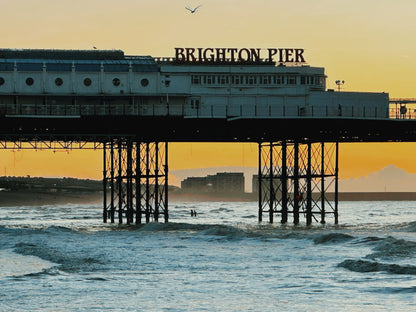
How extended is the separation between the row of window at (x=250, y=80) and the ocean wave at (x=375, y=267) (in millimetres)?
43377

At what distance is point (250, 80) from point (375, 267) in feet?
150

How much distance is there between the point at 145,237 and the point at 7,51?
2777 cm

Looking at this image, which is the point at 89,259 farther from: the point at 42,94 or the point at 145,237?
the point at 42,94

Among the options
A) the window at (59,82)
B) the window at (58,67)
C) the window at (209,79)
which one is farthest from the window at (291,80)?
the window at (59,82)

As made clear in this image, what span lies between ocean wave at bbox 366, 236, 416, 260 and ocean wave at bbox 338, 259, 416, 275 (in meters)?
4.16

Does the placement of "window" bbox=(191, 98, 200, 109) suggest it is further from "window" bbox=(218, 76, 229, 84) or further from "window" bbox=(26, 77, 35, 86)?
"window" bbox=(26, 77, 35, 86)

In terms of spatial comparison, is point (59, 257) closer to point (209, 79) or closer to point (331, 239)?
point (331, 239)

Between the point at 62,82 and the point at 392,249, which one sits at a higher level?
the point at 62,82

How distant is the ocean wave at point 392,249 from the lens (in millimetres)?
48750

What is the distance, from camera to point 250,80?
86.0 m

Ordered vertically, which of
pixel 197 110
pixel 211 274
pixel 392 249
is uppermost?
pixel 197 110

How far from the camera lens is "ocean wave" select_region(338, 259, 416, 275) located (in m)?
40.5

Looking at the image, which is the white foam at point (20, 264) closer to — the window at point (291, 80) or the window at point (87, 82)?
the window at point (87, 82)

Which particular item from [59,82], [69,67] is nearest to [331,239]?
[59,82]
